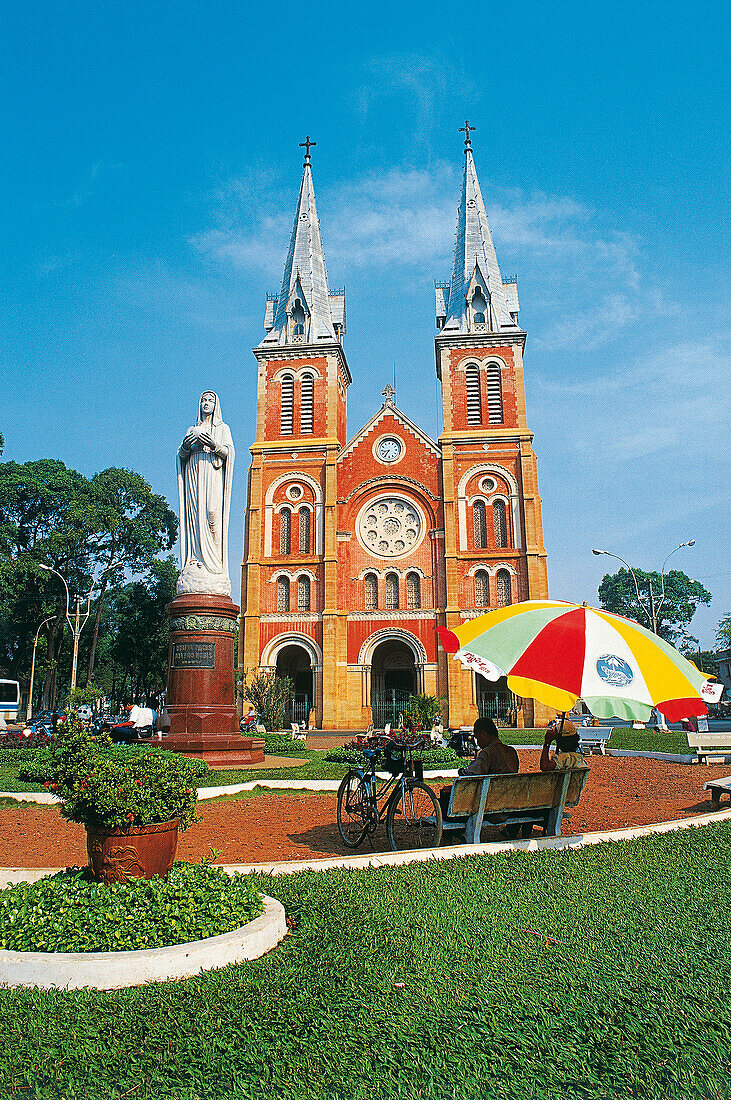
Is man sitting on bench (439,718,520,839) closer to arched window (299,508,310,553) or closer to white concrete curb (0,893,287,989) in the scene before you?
white concrete curb (0,893,287,989)

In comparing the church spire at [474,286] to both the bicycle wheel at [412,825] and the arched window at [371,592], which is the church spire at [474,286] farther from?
the bicycle wheel at [412,825]

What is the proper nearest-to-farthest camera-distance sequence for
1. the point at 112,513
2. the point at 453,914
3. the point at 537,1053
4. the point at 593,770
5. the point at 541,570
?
the point at 537,1053 < the point at 453,914 < the point at 593,770 < the point at 541,570 < the point at 112,513

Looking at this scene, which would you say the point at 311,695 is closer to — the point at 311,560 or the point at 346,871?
the point at 311,560

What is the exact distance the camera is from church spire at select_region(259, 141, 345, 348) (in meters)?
38.9

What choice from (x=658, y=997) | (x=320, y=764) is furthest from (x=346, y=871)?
(x=320, y=764)

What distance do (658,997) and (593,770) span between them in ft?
38.0

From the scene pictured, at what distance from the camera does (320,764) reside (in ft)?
49.3

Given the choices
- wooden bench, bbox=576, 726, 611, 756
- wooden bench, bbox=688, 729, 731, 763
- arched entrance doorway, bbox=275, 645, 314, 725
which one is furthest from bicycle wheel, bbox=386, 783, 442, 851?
arched entrance doorway, bbox=275, 645, 314, 725

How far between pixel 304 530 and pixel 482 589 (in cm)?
916

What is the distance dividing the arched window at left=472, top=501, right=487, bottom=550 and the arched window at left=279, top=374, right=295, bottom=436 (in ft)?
33.9

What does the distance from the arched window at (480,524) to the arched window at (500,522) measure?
48cm

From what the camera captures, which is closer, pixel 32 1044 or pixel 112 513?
pixel 32 1044

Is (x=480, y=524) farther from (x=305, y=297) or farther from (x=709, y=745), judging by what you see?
(x=709, y=745)

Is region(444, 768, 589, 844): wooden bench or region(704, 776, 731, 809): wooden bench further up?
region(444, 768, 589, 844): wooden bench
